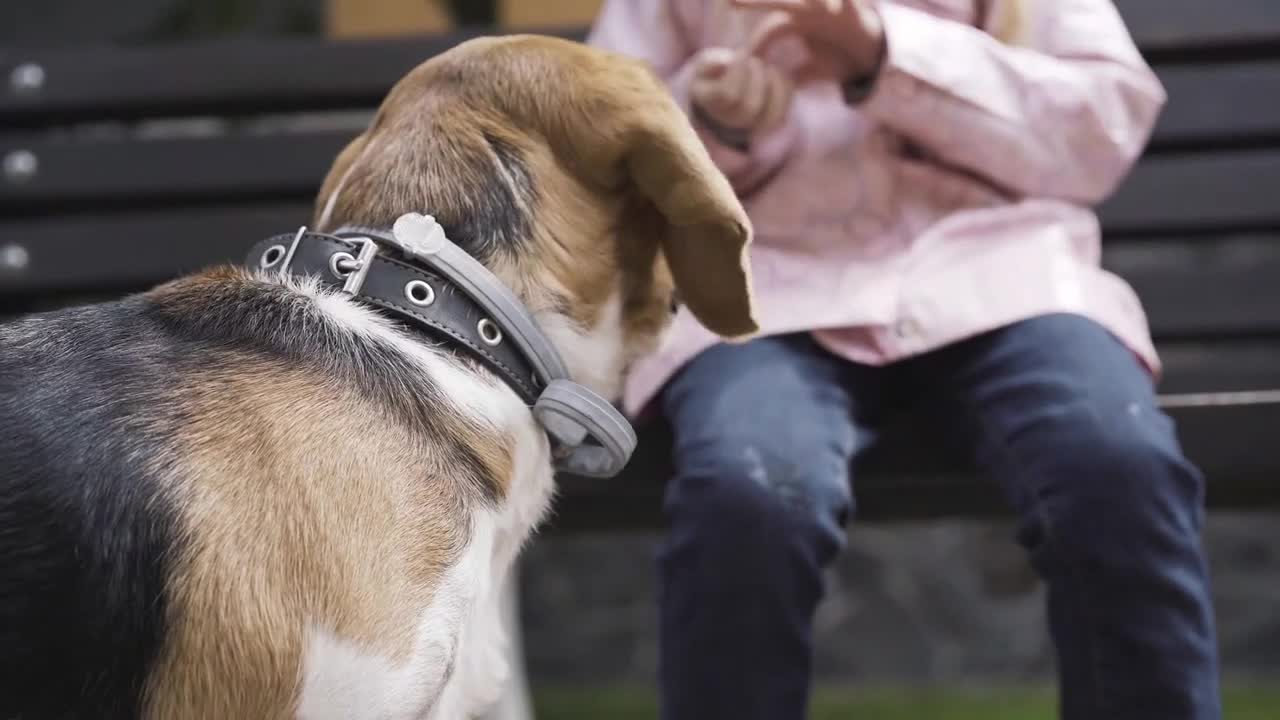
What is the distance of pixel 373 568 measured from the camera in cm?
95

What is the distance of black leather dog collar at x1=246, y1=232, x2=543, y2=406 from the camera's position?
1067 mm

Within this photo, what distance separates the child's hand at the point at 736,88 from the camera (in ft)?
4.55

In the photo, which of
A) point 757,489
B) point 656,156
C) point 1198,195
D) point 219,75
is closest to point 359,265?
point 656,156

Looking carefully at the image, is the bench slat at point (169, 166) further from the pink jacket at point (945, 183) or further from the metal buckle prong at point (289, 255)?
the metal buckle prong at point (289, 255)

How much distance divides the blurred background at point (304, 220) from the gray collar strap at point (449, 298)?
0.98 m

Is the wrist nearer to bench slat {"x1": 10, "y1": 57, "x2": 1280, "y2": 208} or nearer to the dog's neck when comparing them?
the dog's neck

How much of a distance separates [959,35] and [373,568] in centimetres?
85

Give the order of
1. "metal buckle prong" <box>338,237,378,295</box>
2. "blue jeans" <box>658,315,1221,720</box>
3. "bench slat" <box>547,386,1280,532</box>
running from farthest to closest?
"bench slat" <box>547,386,1280,532</box> → "blue jeans" <box>658,315,1221,720</box> → "metal buckle prong" <box>338,237,378,295</box>

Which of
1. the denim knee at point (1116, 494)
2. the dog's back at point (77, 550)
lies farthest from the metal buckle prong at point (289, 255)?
the denim knee at point (1116, 494)

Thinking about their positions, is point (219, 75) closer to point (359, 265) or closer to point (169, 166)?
point (169, 166)

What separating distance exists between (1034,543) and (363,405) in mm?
643

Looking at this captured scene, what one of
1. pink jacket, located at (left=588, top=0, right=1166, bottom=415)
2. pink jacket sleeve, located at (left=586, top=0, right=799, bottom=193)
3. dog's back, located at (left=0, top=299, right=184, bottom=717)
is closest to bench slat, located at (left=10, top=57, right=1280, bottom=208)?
pink jacket sleeve, located at (left=586, top=0, right=799, bottom=193)

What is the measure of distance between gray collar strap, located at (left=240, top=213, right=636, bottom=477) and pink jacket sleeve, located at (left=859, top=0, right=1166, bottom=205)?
1.70 feet

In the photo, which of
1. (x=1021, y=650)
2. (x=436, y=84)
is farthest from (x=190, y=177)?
(x=1021, y=650)
